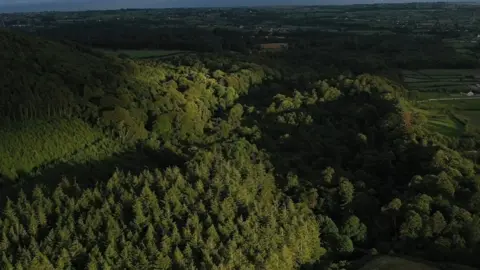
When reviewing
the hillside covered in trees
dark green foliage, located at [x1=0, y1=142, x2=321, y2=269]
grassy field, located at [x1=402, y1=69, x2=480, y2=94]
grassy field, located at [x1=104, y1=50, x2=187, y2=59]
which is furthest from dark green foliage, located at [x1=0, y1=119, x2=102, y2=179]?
grassy field, located at [x1=402, y1=69, x2=480, y2=94]

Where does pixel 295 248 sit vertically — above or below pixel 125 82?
below

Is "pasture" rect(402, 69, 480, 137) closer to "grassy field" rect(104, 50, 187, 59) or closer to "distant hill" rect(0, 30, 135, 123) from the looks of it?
"distant hill" rect(0, 30, 135, 123)

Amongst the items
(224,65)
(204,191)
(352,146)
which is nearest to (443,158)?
(352,146)

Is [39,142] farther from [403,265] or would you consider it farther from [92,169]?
[403,265]

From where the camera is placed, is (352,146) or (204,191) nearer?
(204,191)

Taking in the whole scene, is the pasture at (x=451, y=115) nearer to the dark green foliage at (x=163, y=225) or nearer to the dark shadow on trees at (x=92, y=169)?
the dark green foliage at (x=163, y=225)

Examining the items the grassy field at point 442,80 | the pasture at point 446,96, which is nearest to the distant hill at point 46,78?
the pasture at point 446,96

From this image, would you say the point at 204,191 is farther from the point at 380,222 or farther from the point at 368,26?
the point at 368,26

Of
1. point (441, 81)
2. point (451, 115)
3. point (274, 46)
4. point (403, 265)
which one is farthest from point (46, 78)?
point (274, 46)
